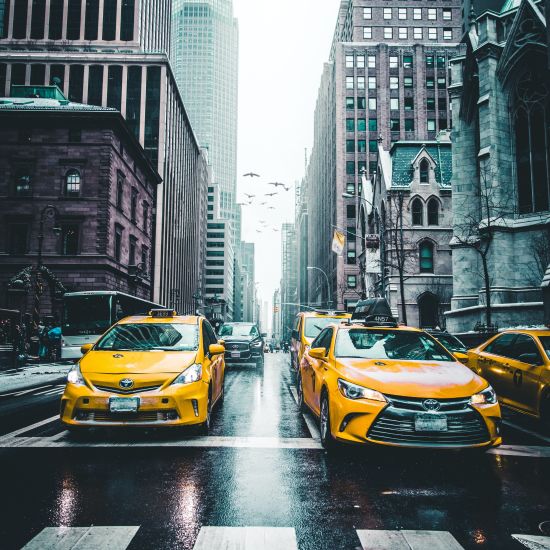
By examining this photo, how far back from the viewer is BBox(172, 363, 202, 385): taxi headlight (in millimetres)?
7055

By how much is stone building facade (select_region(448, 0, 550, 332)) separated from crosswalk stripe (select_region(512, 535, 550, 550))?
20.7 meters

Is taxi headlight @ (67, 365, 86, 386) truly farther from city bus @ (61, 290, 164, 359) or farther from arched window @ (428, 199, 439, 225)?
arched window @ (428, 199, 439, 225)

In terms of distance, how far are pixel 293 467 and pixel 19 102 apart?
4508 cm

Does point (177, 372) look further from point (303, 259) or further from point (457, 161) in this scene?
point (303, 259)

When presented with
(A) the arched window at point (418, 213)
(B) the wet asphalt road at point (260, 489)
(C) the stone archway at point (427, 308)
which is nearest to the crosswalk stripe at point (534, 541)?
(B) the wet asphalt road at point (260, 489)

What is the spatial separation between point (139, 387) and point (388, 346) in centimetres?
345

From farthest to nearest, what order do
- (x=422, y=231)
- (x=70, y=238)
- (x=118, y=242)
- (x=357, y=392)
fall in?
1. (x=422, y=231)
2. (x=118, y=242)
3. (x=70, y=238)
4. (x=357, y=392)

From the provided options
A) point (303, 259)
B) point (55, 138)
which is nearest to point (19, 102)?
point (55, 138)

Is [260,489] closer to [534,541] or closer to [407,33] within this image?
[534,541]

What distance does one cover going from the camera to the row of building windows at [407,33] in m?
73.6

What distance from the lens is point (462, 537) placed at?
400cm

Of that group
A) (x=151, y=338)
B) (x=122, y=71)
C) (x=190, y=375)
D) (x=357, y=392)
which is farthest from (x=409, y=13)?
(x=357, y=392)

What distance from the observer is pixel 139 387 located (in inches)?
267

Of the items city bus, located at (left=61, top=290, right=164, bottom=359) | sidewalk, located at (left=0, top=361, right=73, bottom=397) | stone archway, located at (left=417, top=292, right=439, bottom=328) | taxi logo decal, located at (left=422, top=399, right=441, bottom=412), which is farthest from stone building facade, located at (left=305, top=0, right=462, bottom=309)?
taxi logo decal, located at (left=422, top=399, right=441, bottom=412)
